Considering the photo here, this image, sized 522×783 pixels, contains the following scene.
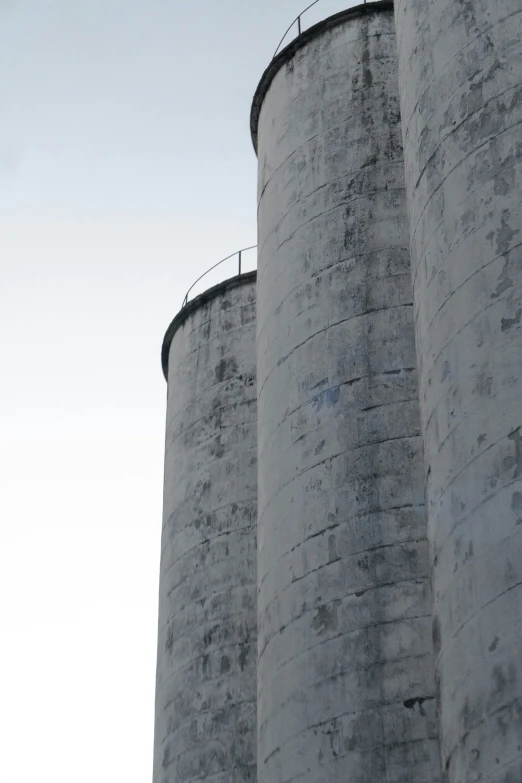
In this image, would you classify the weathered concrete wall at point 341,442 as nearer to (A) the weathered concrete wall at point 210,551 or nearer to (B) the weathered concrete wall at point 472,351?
(B) the weathered concrete wall at point 472,351

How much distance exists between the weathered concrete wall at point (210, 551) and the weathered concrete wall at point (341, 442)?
4.39m

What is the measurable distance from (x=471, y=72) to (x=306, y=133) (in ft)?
17.4

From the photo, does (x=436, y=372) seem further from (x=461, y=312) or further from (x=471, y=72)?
(x=471, y=72)

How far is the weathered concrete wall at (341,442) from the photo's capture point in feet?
42.1

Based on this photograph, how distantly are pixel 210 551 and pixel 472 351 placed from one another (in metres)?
10.8

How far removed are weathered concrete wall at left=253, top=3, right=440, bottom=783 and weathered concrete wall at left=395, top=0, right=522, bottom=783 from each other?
2331mm

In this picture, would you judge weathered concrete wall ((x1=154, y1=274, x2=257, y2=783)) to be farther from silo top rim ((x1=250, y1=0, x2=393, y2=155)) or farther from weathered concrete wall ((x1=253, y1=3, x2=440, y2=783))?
silo top rim ((x1=250, y1=0, x2=393, y2=155))

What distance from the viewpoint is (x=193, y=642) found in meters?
19.9

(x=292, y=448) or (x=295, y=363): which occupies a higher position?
(x=295, y=363)

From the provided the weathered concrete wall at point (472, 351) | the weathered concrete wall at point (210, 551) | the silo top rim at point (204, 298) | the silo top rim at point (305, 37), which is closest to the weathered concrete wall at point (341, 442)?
the silo top rim at point (305, 37)

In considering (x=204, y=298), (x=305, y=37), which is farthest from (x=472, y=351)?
(x=204, y=298)

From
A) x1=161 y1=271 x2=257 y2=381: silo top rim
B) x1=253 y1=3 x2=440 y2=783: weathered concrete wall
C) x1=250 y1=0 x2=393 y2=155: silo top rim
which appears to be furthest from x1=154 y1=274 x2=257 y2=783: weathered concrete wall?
x1=250 y1=0 x2=393 y2=155: silo top rim

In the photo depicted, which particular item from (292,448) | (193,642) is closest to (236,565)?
(193,642)

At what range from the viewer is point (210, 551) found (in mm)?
20578
